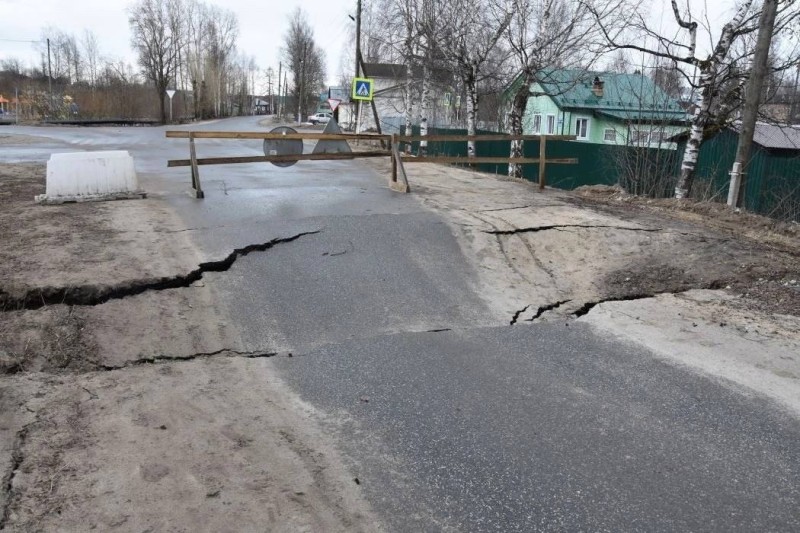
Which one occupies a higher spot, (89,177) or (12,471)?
(89,177)

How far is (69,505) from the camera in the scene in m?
2.98

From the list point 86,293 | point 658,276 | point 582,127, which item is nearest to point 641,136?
point 658,276

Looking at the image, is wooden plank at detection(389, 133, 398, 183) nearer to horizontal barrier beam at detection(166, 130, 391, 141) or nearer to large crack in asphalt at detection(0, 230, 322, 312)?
horizontal barrier beam at detection(166, 130, 391, 141)

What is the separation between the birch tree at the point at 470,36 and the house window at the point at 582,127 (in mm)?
18132

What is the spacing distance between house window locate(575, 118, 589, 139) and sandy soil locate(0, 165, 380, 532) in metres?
34.6

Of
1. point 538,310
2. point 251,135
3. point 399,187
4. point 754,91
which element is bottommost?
point 538,310

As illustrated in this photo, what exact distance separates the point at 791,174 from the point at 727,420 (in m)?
17.6

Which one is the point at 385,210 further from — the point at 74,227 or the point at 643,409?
the point at 643,409

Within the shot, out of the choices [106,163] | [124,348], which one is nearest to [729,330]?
[124,348]

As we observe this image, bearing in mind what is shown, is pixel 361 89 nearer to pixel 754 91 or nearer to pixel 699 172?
pixel 699 172

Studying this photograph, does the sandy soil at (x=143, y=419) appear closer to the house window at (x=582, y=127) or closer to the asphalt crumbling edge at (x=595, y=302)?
the asphalt crumbling edge at (x=595, y=302)

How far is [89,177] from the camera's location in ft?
32.5

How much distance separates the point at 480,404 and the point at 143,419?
7.05ft

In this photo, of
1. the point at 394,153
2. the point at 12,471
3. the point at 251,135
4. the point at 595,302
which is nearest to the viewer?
the point at 12,471
